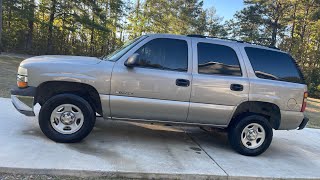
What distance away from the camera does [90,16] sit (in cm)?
3575

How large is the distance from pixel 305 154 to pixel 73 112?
14.3ft

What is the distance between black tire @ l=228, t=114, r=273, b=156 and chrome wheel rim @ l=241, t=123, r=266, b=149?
43mm

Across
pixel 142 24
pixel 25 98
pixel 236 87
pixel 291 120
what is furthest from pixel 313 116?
pixel 142 24

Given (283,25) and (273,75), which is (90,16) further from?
(273,75)

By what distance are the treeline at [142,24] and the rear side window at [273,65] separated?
27.5m

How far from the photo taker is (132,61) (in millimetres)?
5363

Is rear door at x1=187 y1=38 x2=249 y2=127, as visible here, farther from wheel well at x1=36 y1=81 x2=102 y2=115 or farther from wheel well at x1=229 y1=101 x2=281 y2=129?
wheel well at x1=36 y1=81 x2=102 y2=115

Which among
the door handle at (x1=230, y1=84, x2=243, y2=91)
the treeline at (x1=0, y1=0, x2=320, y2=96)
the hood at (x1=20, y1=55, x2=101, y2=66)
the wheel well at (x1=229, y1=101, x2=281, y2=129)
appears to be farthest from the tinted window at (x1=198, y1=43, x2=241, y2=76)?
the treeline at (x1=0, y1=0, x2=320, y2=96)

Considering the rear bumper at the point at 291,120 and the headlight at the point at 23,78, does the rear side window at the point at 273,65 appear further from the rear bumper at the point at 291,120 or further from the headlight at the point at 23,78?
the headlight at the point at 23,78

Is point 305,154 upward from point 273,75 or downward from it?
downward

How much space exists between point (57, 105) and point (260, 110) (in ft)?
11.2

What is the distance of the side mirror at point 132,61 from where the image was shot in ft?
17.6

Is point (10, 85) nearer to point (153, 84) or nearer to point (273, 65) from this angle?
point (153, 84)

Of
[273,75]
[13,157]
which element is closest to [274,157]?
[273,75]
